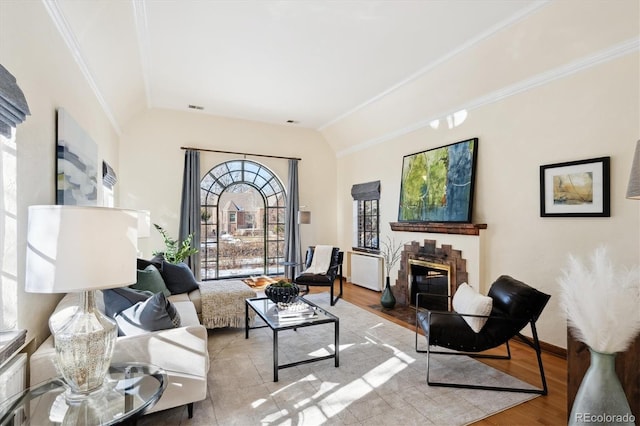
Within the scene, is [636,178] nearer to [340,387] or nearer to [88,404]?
[340,387]

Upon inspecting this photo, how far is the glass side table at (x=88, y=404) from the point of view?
138 centimetres

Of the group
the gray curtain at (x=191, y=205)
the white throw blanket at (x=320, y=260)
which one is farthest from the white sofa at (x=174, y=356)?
the gray curtain at (x=191, y=205)

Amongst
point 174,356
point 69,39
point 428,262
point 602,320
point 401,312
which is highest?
point 69,39

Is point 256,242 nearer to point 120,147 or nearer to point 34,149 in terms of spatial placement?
point 120,147

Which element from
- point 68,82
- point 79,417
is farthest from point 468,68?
point 79,417

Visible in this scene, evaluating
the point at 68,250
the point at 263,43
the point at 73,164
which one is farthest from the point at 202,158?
the point at 68,250

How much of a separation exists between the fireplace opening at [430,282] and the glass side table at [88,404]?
3.83 metres

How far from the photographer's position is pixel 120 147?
5645 mm

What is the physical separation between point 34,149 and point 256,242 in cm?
512

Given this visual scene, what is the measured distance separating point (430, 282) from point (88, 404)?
4.42 m

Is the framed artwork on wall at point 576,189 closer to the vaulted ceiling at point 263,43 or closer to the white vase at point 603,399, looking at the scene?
the vaulted ceiling at point 263,43

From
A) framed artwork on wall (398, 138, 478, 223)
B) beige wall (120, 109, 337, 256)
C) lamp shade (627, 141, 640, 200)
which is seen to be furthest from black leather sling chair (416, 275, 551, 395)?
beige wall (120, 109, 337, 256)

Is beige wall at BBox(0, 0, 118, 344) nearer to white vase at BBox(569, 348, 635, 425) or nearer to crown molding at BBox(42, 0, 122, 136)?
crown molding at BBox(42, 0, 122, 136)

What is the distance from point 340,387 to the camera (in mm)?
2654
